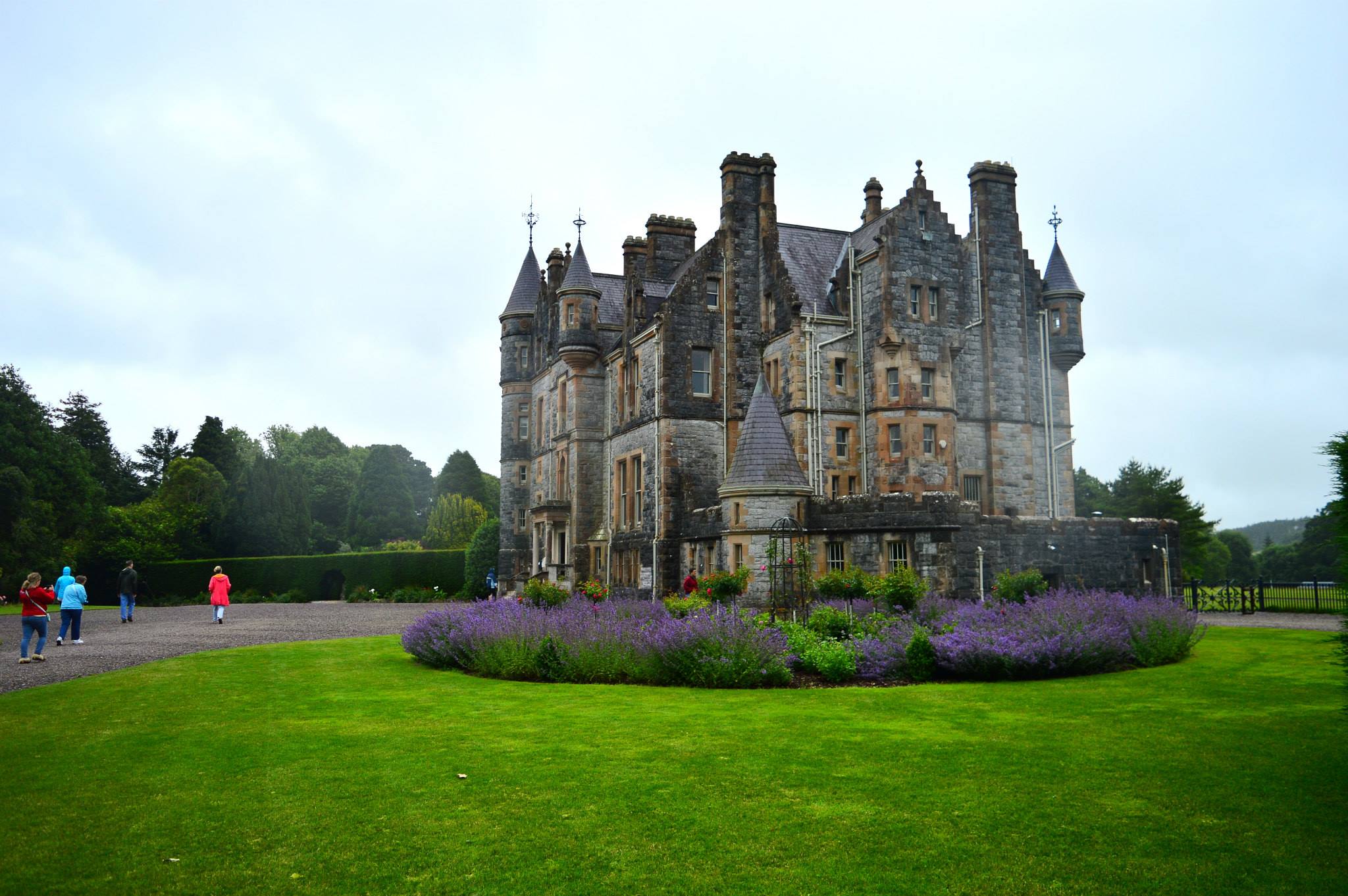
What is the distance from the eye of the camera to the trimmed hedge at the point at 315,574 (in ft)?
177

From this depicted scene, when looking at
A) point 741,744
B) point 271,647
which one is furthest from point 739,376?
point 741,744

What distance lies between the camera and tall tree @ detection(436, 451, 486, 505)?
9025 centimetres

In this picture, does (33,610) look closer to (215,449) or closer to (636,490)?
(636,490)

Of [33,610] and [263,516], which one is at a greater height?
[263,516]

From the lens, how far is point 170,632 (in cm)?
2736

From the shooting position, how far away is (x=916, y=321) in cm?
3334

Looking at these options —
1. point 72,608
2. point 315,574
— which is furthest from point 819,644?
point 315,574

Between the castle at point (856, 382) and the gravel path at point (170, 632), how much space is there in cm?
1041

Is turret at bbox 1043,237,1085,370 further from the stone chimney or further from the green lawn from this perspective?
the green lawn

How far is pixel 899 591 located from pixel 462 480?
242 feet

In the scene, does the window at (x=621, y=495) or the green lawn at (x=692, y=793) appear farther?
the window at (x=621, y=495)

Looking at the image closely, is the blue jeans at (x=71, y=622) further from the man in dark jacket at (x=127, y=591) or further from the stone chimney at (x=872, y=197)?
the stone chimney at (x=872, y=197)

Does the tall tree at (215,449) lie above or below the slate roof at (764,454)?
above

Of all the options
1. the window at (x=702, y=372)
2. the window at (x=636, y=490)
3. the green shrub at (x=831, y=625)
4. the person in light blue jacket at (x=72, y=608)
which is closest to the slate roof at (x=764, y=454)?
the window at (x=702, y=372)
